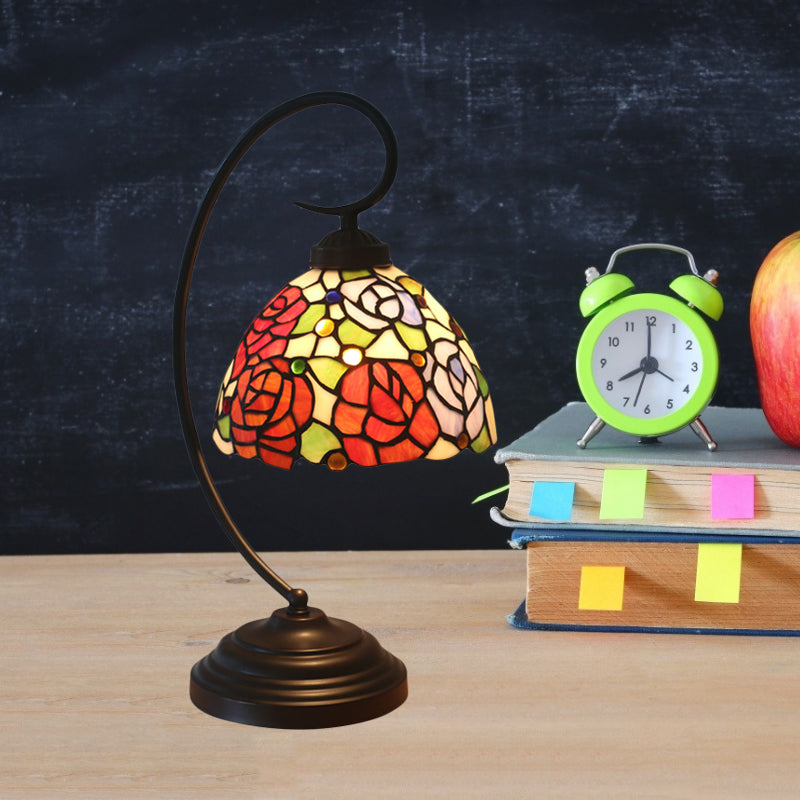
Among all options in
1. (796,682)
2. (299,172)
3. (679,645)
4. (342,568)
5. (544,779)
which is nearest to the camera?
(544,779)

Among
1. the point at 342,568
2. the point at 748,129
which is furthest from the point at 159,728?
the point at 748,129

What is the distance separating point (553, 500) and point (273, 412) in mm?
388

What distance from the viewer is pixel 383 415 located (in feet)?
2.85

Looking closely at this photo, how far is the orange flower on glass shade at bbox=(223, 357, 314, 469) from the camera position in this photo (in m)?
0.87

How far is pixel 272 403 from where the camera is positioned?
88 centimetres

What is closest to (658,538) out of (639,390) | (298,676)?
(639,390)

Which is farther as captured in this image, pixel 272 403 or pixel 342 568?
pixel 342 568

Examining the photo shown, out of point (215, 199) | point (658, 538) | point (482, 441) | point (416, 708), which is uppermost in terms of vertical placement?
point (215, 199)

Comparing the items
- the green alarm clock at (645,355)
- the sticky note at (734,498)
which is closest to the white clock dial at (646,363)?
the green alarm clock at (645,355)

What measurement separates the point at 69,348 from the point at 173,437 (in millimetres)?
179

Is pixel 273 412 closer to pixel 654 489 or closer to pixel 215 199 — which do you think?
pixel 215 199

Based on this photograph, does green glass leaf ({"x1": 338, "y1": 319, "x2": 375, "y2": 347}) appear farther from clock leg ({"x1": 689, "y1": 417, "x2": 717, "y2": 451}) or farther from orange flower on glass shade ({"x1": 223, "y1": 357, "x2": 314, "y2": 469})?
clock leg ({"x1": 689, "y1": 417, "x2": 717, "y2": 451})

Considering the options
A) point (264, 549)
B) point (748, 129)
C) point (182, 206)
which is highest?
point (748, 129)

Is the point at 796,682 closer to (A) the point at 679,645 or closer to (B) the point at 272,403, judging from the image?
(A) the point at 679,645
